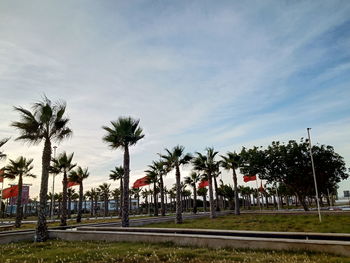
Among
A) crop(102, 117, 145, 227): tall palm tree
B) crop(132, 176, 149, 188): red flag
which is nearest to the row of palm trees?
crop(102, 117, 145, 227): tall palm tree

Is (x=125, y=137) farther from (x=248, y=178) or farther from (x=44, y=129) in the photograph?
(x=248, y=178)

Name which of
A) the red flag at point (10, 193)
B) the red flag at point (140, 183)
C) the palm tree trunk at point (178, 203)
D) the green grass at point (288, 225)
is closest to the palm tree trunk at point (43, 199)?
the green grass at point (288, 225)

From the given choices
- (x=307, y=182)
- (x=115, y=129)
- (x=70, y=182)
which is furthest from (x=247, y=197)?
(x=115, y=129)

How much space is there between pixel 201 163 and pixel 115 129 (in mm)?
16905

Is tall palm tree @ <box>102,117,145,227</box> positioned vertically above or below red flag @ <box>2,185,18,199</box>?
above

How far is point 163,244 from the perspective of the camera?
12094mm

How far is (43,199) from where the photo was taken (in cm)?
1698

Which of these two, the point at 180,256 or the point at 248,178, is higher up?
the point at 248,178

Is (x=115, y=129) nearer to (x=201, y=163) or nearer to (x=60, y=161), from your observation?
(x=60, y=161)

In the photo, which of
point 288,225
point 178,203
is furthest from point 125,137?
point 288,225

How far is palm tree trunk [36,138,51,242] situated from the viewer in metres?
15.9

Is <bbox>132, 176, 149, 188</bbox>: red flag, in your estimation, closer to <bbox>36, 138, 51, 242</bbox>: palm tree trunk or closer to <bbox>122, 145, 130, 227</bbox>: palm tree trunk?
<bbox>122, 145, 130, 227</bbox>: palm tree trunk

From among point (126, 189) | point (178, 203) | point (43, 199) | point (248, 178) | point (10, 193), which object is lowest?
point (178, 203)

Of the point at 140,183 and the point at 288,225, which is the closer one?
the point at 288,225
